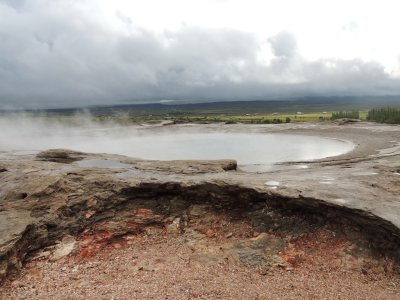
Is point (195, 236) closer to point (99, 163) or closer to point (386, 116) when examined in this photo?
point (99, 163)

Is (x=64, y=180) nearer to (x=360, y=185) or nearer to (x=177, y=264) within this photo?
(x=177, y=264)

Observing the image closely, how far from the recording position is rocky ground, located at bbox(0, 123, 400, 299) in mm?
9203

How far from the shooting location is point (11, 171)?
15.6 m

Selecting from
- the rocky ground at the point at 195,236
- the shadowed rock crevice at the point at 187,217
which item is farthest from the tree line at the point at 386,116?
the shadowed rock crevice at the point at 187,217

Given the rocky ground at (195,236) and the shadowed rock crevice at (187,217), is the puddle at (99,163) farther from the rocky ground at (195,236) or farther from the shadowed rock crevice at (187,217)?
the shadowed rock crevice at (187,217)

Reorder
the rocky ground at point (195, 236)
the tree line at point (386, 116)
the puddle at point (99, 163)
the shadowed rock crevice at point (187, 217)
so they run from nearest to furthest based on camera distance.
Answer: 1. the rocky ground at point (195, 236)
2. the shadowed rock crevice at point (187, 217)
3. the puddle at point (99, 163)
4. the tree line at point (386, 116)

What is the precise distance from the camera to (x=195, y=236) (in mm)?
11508

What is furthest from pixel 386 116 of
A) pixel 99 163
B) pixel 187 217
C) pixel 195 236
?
pixel 195 236


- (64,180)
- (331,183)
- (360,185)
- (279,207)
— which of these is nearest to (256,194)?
(279,207)

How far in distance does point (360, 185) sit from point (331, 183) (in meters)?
0.96

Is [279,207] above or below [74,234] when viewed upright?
above

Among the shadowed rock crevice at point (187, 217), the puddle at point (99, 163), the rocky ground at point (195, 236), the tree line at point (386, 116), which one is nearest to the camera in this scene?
the rocky ground at point (195, 236)

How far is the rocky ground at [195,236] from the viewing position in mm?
9203

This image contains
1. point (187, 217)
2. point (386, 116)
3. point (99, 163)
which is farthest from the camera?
point (386, 116)
